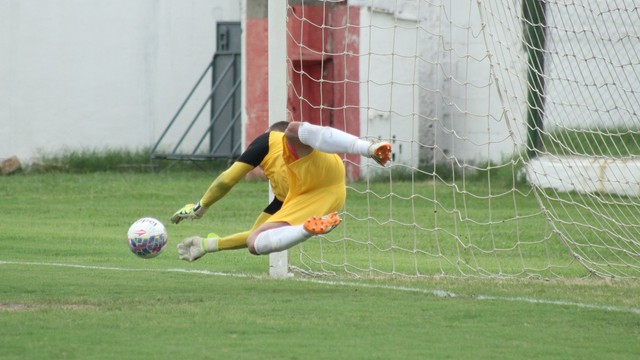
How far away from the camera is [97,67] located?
26.3 meters

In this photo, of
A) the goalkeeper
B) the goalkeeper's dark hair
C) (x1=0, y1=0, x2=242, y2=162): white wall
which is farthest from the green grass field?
(x1=0, y1=0, x2=242, y2=162): white wall

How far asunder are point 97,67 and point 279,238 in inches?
693

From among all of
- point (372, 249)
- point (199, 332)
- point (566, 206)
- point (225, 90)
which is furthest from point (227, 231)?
point (225, 90)

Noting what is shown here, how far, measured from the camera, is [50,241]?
1429 centimetres

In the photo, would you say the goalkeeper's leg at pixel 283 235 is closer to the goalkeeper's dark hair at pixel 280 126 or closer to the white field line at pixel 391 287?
the goalkeeper's dark hair at pixel 280 126

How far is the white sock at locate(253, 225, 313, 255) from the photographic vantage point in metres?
9.32

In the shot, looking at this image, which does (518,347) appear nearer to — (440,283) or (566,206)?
(440,283)

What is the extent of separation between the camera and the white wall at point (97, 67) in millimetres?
26047

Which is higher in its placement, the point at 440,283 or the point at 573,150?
the point at 573,150

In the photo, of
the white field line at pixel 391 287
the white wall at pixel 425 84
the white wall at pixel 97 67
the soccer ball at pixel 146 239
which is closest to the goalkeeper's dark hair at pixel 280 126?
the soccer ball at pixel 146 239

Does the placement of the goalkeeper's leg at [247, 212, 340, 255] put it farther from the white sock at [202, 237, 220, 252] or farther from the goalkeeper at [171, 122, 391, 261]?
the white sock at [202, 237, 220, 252]

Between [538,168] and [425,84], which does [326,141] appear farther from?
[425,84]

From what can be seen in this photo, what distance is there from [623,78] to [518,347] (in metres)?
7.23

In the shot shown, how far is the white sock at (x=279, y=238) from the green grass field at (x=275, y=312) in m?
0.37
